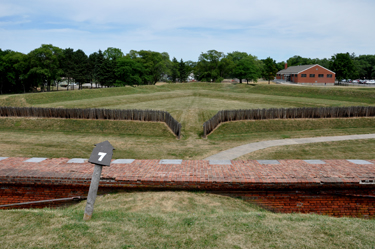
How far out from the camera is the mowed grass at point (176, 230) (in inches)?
171

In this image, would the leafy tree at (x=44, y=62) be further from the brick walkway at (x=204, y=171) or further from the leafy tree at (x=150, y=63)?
the brick walkway at (x=204, y=171)

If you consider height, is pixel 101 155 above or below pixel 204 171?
above

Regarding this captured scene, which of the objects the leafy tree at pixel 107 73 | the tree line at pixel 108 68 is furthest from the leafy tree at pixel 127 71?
the leafy tree at pixel 107 73

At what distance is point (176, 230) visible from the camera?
4.77 meters

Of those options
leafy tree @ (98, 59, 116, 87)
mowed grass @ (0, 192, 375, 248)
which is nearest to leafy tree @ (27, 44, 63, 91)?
leafy tree @ (98, 59, 116, 87)

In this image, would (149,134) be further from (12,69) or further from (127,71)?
(12,69)

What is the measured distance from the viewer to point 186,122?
22.7 meters

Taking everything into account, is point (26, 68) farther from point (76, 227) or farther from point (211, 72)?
point (76, 227)

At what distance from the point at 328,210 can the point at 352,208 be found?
695 millimetres

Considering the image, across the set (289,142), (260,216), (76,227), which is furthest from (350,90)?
(76,227)

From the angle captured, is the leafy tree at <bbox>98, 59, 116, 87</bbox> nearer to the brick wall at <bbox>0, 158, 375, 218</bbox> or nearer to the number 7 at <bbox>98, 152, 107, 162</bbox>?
the brick wall at <bbox>0, 158, 375, 218</bbox>

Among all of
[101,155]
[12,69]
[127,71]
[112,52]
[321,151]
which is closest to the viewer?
[101,155]

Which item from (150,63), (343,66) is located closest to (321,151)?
(343,66)

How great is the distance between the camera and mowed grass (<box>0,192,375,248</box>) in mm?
4332
